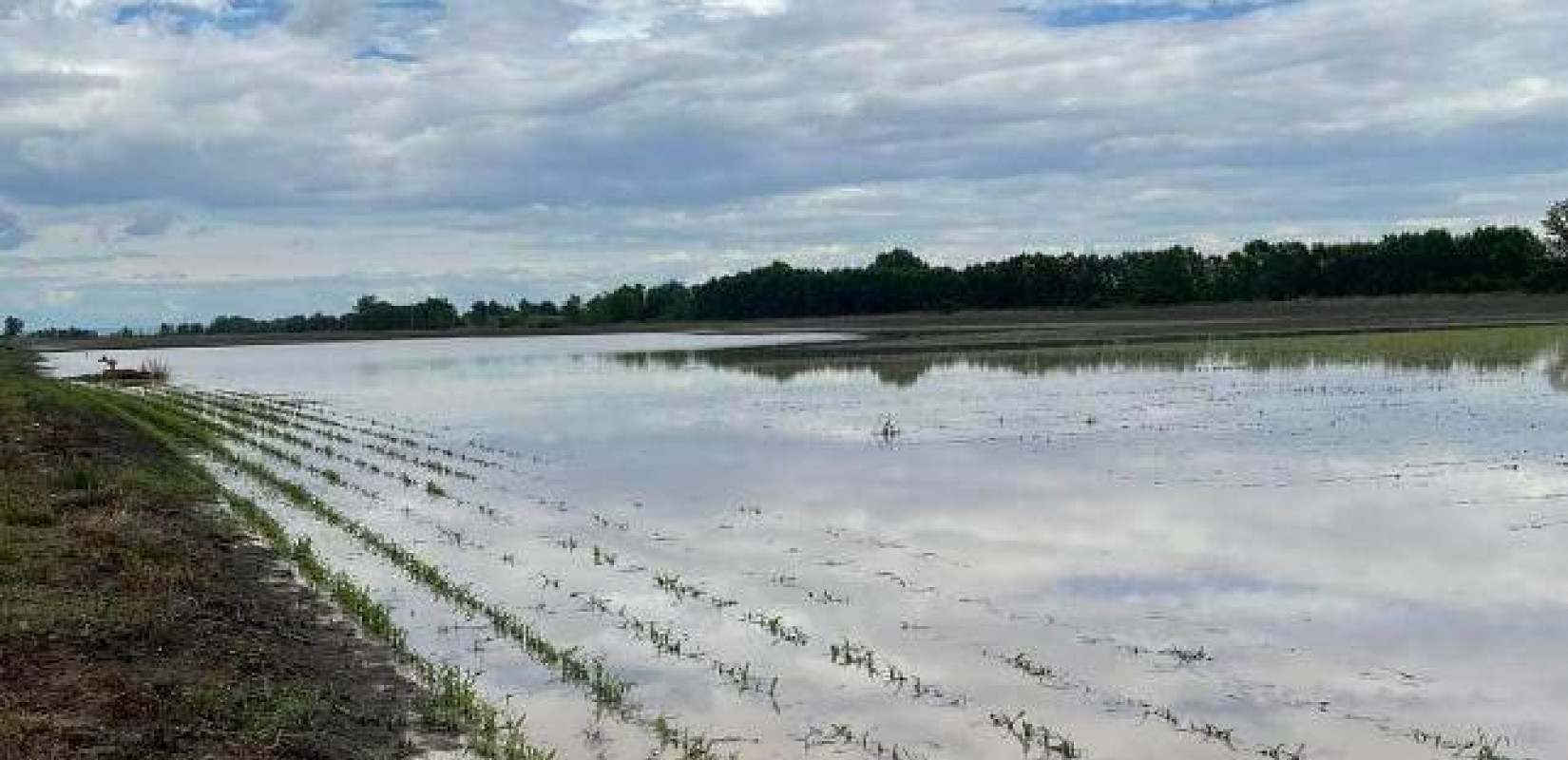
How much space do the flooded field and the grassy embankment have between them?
34.8 inches

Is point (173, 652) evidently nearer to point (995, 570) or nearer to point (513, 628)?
point (513, 628)

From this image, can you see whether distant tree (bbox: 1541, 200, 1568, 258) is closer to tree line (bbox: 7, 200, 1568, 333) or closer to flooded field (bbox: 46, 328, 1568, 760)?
tree line (bbox: 7, 200, 1568, 333)

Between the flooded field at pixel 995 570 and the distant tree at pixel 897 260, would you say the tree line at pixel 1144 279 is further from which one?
the flooded field at pixel 995 570

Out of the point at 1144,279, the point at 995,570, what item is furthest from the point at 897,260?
the point at 995,570

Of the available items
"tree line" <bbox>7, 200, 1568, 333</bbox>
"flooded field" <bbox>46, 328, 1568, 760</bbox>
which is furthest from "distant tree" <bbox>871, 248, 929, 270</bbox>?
"flooded field" <bbox>46, 328, 1568, 760</bbox>

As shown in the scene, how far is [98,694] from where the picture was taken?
9.27 meters

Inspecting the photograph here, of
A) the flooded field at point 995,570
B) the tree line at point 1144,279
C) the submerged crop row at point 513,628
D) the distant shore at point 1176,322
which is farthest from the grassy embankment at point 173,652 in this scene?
the tree line at point 1144,279

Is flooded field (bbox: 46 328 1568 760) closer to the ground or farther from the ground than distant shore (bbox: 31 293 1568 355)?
closer to the ground

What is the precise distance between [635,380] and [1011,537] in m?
37.3

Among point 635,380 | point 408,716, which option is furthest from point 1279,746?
point 635,380

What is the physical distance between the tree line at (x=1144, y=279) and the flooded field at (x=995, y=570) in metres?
80.6

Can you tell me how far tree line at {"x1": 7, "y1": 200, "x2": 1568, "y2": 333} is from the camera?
347 ft

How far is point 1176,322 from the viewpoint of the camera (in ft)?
324

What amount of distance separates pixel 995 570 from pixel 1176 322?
3496 inches
